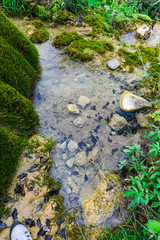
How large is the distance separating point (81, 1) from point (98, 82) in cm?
430

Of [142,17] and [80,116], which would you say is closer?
[80,116]

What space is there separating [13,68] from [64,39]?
253 centimetres

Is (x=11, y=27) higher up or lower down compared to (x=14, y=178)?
higher up

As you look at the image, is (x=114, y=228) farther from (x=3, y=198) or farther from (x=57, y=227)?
(x=3, y=198)

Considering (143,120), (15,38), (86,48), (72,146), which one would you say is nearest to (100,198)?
(72,146)

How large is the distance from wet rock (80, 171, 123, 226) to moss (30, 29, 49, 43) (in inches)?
187

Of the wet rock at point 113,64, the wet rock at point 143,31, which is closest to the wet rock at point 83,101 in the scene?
the wet rock at point 113,64

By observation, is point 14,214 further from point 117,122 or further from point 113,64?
point 113,64

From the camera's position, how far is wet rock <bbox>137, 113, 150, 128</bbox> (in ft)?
10.7

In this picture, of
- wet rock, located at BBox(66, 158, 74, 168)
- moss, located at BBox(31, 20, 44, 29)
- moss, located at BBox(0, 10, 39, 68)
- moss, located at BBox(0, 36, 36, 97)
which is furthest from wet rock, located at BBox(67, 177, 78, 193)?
moss, located at BBox(31, 20, 44, 29)

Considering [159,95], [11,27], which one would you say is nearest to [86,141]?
[159,95]

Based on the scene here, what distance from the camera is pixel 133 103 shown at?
11.3ft

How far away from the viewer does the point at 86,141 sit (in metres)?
3.24

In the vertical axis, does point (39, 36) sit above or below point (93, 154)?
above
